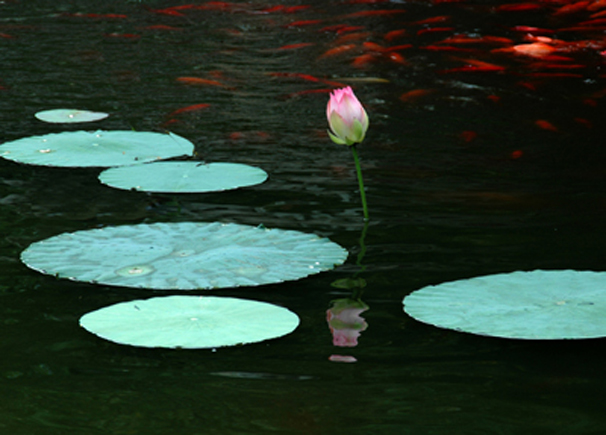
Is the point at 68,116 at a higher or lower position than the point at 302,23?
lower

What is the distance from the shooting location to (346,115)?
2.10 meters

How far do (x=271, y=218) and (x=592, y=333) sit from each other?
40.9 inches

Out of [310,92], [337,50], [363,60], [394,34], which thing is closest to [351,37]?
[394,34]

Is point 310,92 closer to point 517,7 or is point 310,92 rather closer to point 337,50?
point 337,50

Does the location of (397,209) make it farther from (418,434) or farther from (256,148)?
(418,434)

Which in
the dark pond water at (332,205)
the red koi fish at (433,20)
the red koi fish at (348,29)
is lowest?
the dark pond water at (332,205)

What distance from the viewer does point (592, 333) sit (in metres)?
1.43

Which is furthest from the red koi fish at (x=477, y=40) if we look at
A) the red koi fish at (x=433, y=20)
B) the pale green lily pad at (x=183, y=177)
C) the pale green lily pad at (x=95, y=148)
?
the pale green lily pad at (x=183, y=177)

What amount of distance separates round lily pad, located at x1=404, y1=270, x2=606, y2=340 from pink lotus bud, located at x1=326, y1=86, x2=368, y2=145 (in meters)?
0.56

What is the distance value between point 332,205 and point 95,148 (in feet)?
2.88

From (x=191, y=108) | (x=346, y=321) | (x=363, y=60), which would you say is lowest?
(x=346, y=321)

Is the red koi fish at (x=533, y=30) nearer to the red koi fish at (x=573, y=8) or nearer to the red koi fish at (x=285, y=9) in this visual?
the red koi fish at (x=573, y=8)

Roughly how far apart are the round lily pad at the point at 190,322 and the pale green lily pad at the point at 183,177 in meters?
0.89

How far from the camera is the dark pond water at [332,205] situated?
1.33 m
